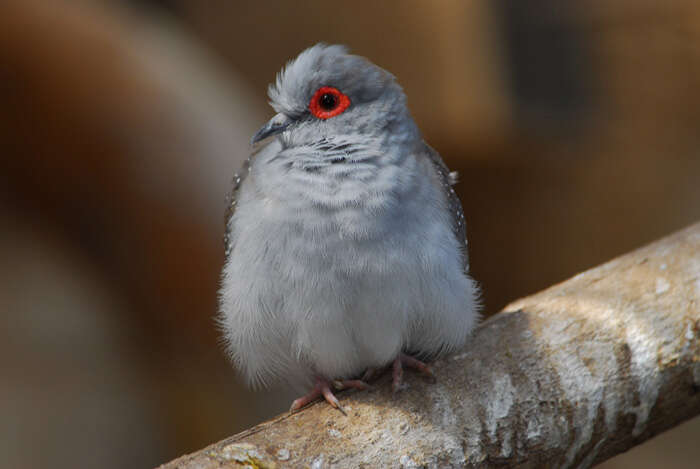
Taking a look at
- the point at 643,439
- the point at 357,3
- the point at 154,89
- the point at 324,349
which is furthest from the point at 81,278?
the point at 643,439

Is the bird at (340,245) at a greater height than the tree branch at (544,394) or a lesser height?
greater

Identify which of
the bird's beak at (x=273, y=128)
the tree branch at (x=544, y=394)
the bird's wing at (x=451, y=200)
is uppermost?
the bird's beak at (x=273, y=128)

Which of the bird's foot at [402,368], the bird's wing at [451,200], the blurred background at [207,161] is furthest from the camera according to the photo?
the blurred background at [207,161]

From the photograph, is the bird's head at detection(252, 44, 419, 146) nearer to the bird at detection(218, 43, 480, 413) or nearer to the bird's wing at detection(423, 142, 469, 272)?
the bird at detection(218, 43, 480, 413)

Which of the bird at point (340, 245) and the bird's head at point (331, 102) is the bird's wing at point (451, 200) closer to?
the bird at point (340, 245)

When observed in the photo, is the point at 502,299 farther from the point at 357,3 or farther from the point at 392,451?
the point at 392,451

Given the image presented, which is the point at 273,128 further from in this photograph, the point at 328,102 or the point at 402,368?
the point at 402,368

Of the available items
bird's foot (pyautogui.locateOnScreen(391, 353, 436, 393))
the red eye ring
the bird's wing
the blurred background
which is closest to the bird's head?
the red eye ring

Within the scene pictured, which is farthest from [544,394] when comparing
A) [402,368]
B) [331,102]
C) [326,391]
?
[331,102]

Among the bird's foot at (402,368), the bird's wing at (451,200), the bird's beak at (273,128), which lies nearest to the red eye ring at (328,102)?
the bird's beak at (273,128)
